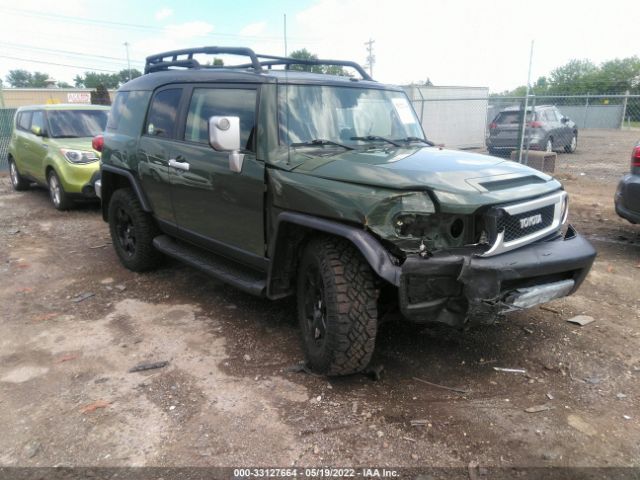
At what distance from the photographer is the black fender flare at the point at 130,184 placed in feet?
16.8

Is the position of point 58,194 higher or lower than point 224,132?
lower

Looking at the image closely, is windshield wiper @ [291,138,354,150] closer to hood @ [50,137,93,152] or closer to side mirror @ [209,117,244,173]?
side mirror @ [209,117,244,173]

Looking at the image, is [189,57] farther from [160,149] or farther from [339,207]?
[339,207]

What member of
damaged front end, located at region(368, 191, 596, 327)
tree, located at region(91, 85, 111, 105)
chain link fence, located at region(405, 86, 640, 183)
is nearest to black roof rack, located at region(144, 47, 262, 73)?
damaged front end, located at region(368, 191, 596, 327)

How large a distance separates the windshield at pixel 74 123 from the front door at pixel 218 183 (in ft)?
18.5

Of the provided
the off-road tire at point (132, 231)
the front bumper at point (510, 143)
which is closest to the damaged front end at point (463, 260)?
the off-road tire at point (132, 231)

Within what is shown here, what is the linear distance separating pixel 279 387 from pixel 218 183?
1.64 m

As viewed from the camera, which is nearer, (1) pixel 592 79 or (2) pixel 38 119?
(2) pixel 38 119

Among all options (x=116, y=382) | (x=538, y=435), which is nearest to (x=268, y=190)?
(x=116, y=382)

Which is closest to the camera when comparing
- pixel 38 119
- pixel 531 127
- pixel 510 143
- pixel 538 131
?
pixel 38 119

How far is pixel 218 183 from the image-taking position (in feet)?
13.1

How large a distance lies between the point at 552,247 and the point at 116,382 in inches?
118

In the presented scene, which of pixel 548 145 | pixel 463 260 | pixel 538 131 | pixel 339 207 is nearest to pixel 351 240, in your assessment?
pixel 339 207

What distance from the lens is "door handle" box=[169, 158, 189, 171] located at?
4.29 meters
